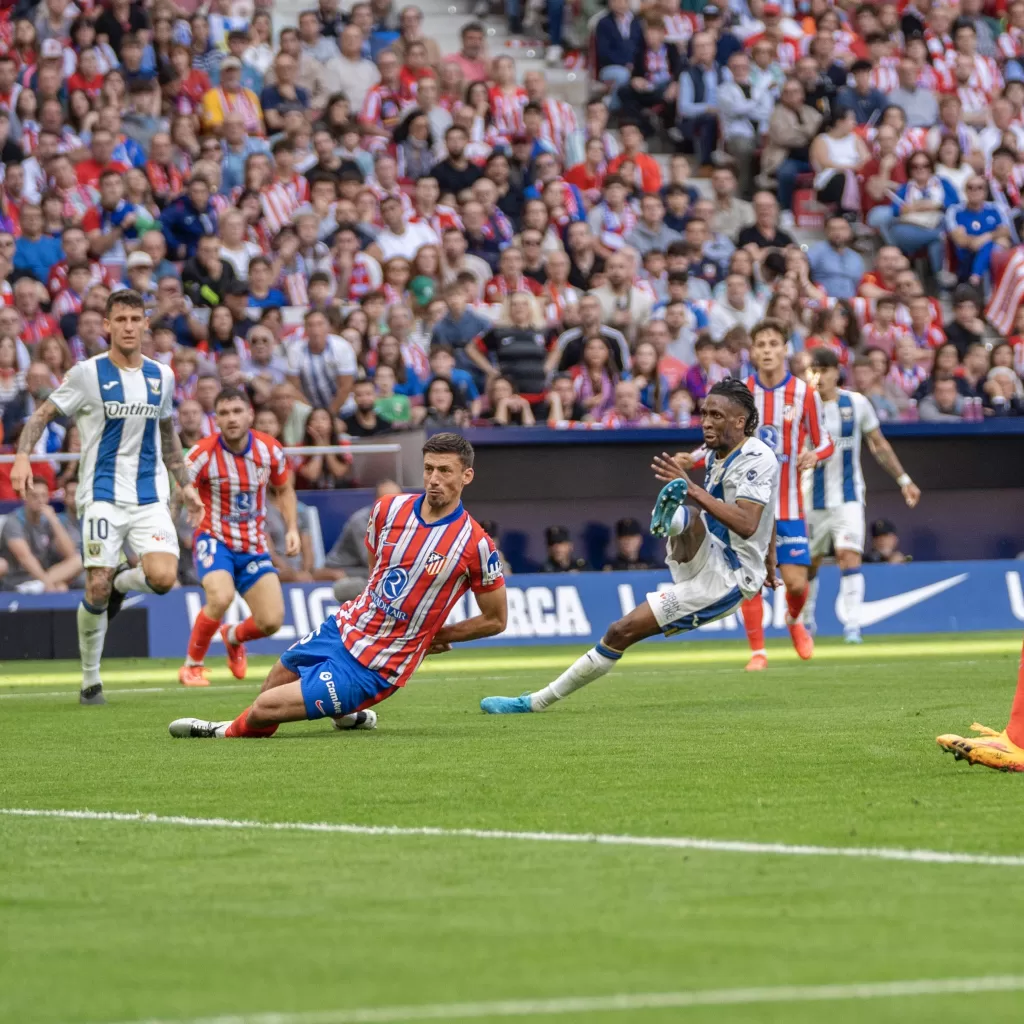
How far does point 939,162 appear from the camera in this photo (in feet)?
90.2

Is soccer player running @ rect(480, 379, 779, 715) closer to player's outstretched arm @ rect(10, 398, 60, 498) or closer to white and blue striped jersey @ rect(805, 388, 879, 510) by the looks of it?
player's outstretched arm @ rect(10, 398, 60, 498)

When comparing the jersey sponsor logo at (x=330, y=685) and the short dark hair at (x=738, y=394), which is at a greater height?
the short dark hair at (x=738, y=394)

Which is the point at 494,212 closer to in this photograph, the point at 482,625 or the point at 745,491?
the point at 745,491

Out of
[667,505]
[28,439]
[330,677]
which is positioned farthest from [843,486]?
[330,677]

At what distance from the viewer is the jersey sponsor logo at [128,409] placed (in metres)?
13.4

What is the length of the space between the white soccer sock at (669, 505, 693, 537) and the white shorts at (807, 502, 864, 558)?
705cm

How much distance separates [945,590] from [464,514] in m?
13.0

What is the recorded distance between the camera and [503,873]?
19.1 ft

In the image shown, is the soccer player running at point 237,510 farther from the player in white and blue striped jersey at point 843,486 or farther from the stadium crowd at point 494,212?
the player in white and blue striped jersey at point 843,486

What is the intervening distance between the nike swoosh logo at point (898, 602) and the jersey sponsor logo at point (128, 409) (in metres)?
10.5

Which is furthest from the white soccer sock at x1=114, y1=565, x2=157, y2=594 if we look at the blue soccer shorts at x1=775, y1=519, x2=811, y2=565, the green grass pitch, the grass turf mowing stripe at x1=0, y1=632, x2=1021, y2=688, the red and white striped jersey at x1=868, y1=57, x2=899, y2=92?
the red and white striped jersey at x1=868, y1=57, x2=899, y2=92

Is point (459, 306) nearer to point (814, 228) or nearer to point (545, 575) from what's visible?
point (545, 575)

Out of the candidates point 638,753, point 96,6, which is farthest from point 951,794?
point 96,6

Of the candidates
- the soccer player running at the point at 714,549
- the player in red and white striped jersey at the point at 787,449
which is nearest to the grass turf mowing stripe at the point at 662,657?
the player in red and white striped jersey at the point at 787,449
